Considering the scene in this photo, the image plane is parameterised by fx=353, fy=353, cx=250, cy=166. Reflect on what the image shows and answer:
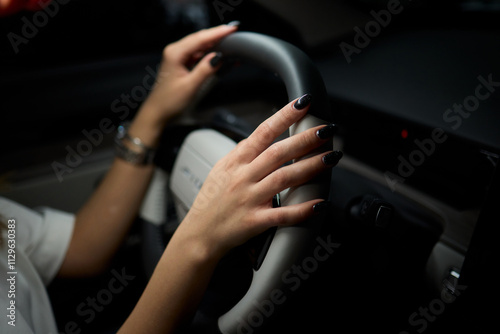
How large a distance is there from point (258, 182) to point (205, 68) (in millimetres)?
465

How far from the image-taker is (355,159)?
1.05 m

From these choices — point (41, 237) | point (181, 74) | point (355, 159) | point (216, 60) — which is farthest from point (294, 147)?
point (41, 237)

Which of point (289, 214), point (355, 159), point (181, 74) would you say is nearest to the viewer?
point (289, 214)

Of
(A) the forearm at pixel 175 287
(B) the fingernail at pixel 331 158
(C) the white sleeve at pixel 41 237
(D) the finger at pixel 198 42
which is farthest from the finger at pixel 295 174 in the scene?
(C) the white sleeve at pixel 41 237

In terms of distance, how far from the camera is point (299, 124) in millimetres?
492

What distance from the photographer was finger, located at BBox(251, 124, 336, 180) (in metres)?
0.47

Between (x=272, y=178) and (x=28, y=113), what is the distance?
1374 millimetres

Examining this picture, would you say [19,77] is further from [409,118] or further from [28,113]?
A: [409,118]

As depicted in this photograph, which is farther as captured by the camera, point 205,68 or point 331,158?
point 205,68

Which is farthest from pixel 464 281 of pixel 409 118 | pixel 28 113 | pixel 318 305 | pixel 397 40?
pixel 28 113

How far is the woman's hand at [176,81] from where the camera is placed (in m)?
0.85

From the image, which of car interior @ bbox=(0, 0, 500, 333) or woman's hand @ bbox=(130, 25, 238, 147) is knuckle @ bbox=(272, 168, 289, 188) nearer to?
car interior @ bbox=(0, 0, 500, 333)

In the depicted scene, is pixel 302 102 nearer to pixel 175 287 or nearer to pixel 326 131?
pixel 326 131

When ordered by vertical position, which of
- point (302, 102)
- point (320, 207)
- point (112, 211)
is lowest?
point (112, 211)
